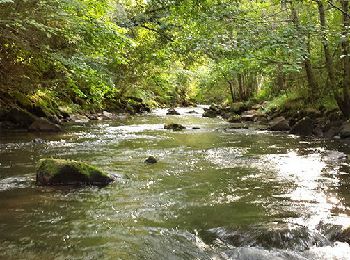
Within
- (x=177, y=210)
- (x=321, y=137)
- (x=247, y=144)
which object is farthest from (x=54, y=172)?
(x=321, y=137)

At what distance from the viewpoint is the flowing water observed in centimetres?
520

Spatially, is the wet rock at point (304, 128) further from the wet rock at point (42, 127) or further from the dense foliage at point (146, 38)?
the wet rock at point (42, 127)

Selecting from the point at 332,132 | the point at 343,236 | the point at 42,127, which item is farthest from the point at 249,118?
the point at 343,236

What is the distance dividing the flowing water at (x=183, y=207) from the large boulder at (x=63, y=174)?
11.2 inches

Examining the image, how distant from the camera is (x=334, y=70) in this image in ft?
56.4

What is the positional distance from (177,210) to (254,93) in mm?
30321

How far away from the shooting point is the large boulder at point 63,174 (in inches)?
322

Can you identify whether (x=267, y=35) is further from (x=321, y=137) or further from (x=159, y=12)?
(x=321, y=137)

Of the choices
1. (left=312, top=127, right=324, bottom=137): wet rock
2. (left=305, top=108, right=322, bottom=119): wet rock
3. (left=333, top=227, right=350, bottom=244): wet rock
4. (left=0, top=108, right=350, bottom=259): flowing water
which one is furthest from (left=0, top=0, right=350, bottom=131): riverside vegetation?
(left=333, top=227, right=350, bottom=244): wet rock

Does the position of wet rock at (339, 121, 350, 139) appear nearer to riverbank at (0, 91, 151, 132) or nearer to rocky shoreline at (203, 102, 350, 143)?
rocky shoreline at (203, 102, 350, 143)

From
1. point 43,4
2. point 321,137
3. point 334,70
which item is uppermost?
point 43,4

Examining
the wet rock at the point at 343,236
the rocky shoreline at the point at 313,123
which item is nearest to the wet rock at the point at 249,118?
the rocky shoreline at the point at 313,123

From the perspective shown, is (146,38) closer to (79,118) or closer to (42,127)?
(42,127)

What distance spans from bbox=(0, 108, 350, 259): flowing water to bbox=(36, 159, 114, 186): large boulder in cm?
28
